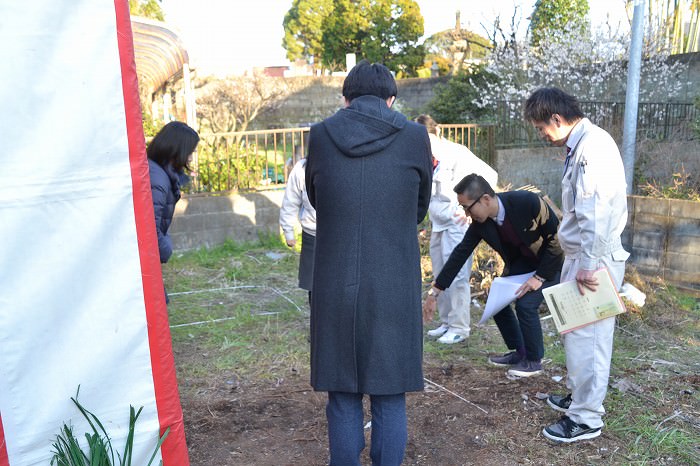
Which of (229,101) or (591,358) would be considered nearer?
(591,358)

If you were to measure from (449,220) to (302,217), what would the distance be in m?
1.16

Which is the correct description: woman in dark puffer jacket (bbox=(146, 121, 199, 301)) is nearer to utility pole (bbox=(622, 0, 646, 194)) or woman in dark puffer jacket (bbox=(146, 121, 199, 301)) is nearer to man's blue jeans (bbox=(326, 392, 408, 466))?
man's blue jeans (bbox=(326, 392, 408, 466))

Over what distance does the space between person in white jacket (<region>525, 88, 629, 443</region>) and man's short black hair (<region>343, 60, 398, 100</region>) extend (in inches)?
44.3

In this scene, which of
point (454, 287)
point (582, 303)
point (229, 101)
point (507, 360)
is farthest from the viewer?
point (229, 101)

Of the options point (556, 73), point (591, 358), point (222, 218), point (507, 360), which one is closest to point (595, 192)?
point (591, 358)

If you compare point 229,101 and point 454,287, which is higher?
point 229,101

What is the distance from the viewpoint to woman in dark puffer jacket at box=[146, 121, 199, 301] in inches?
142

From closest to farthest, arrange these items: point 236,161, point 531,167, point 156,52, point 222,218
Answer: point 222,218, point 236,161, point 531,167, point 156,52

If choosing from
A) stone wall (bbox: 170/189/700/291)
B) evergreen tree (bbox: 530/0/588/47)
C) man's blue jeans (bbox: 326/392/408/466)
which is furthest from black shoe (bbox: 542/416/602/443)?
evergreen tree (bbox: 530/0/588/47)

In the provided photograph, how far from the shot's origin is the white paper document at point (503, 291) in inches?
157

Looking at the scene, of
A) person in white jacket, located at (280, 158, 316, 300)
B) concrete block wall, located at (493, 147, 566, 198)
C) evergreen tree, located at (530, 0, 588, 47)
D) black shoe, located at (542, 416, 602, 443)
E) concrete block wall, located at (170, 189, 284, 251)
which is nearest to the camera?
black shoe, located at (542, 416, 602, 443)

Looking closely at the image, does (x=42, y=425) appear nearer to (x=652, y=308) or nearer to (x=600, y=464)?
(x=600, y=464)

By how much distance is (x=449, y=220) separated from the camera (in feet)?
15.8

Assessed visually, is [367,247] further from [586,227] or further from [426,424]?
[426,424]
